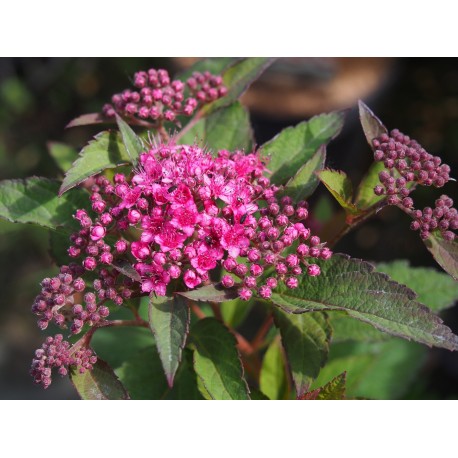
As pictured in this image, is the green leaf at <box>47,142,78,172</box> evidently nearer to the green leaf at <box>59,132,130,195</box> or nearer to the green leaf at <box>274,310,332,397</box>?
the green leaf at <box>59,132,130,195</box>

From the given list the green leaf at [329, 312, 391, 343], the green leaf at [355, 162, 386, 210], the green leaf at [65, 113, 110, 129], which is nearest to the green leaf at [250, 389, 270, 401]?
the green leaf at [329, 312, 391, 343]

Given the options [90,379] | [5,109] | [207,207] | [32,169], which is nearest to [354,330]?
[207,207]

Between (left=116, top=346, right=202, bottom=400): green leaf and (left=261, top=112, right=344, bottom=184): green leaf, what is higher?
(left=261, top=112, right=344, bottom=184): green leaf

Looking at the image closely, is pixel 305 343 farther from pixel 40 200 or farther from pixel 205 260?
pixel 40 200

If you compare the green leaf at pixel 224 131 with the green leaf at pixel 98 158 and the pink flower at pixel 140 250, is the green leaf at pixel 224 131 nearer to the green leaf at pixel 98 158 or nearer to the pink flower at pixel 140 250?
the green leaf at pixel 98 158

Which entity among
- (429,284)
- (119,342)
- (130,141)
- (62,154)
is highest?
(130,141)

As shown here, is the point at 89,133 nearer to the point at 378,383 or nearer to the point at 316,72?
the point at 316,72

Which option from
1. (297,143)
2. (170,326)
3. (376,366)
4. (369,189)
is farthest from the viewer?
(376,366)

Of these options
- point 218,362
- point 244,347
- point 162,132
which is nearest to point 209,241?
point 218,362

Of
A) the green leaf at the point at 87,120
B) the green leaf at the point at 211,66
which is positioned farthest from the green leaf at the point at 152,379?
the green leaf at the point at 211,66
